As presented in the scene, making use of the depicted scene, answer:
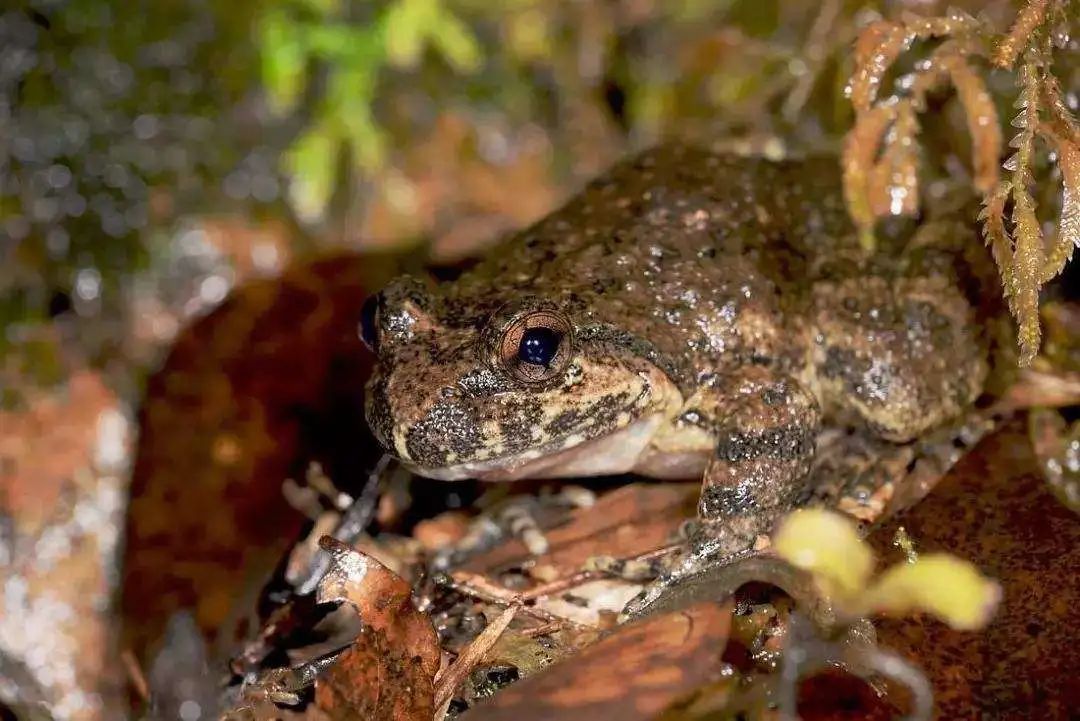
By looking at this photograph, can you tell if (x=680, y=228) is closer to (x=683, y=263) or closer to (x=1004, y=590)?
(x=683, y=263)

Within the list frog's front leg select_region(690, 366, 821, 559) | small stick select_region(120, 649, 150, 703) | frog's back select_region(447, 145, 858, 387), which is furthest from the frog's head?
small stick select_region(120, 649, 150, 703)

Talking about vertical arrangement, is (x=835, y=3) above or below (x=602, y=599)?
above

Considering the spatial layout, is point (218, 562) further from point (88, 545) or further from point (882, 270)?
point (882, 270)

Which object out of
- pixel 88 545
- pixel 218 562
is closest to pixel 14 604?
pixel 88 545

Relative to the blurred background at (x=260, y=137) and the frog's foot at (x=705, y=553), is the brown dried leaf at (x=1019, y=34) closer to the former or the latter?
the blurred background at (x=260, y=137)

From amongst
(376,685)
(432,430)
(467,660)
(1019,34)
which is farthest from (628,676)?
(1019,34)

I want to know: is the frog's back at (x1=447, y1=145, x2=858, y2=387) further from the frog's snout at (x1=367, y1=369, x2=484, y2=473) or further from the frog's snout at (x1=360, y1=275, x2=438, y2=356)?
the frog's snout at (x1=367, y1=369, x2=484, y2=473)

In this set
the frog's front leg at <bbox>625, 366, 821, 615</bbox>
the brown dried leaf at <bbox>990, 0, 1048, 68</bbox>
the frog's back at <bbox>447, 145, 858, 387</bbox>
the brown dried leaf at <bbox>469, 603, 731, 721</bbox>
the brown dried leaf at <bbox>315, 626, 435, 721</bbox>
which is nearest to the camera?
the brown dried leaf at <bbox>469, 603, 731, 721</bbox>
